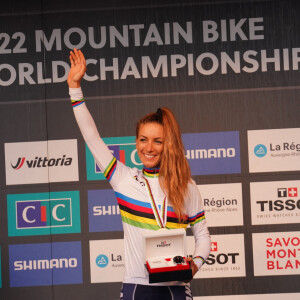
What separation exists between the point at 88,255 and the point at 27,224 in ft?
1.77

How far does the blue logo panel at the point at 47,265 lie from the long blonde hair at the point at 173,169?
2139mm

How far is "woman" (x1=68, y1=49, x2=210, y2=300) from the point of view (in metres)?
2.25

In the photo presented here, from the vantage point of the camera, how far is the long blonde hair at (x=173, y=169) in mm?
2291

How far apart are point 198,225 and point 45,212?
7.03 feet

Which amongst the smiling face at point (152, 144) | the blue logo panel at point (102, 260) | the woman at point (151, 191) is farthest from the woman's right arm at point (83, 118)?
the blue logo panel at point (102, 260)

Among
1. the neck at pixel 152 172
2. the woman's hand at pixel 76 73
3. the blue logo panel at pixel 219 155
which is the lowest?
the neck at pixel 152 172

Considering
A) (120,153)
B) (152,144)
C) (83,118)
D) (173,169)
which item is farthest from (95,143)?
(120,153)

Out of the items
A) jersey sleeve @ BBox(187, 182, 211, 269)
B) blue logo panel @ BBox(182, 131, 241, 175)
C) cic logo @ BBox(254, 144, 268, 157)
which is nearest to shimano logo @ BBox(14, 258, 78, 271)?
blue logo panel @ BBox(182, 131, 241, 175)

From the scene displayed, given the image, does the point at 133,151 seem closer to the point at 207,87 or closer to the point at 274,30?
the point at 207,87

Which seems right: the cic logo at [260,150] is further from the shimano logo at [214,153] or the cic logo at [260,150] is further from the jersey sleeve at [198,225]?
the jersey sleeve at [198,225]

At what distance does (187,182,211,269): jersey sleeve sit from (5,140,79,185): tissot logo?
79.2 inches

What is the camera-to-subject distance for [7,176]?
427 cm

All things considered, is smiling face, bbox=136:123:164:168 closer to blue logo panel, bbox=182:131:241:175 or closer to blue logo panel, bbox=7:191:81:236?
blue logo panel, bbox=182:131:241:175

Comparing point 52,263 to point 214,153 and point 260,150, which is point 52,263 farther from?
point 260,150
